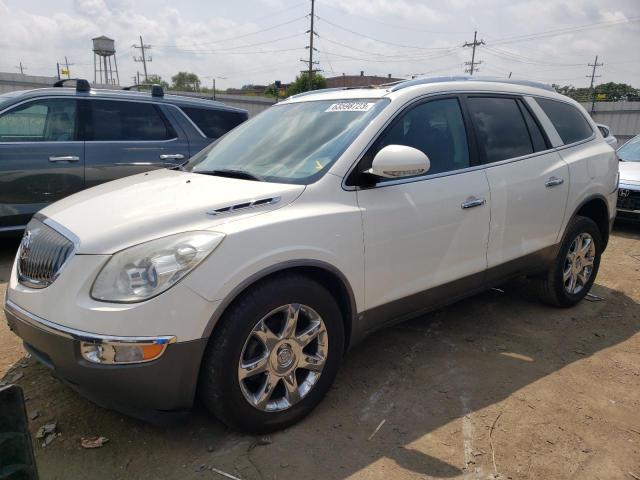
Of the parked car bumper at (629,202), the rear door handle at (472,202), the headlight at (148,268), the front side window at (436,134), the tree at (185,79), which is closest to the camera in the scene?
the headlight at (148,268)

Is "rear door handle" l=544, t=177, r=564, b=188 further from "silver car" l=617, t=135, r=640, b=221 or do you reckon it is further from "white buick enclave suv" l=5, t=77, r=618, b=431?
"silver car" l=617, t=135, r=640, b=221

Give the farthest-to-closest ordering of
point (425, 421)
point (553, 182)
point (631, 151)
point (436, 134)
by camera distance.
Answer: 1. point (631, 151)
2. point (553, 182)
3. point (436, 134)
4. point (425, 421)

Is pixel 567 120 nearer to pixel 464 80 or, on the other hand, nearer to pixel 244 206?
pixel 464 80

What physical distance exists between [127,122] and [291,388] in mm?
4581

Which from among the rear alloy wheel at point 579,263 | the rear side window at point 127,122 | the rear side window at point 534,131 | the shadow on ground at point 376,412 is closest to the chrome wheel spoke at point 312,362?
the shadow on ground at point 376,412

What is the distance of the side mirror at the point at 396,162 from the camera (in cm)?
272

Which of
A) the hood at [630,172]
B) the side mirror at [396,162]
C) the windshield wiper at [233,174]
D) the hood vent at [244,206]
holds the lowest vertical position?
the hood at [630,172]

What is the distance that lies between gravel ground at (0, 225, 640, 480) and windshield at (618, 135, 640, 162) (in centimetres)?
586

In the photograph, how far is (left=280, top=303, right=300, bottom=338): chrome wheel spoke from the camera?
2533 millimetres

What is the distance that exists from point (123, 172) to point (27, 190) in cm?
101

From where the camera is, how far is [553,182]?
3.93 metres

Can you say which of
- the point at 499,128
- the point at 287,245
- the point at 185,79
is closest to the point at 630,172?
the point at 499,128

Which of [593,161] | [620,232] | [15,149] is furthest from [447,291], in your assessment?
[620,232]

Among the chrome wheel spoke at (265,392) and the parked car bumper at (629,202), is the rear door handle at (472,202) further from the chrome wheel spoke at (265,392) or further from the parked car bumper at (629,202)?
the parked car bumper at (629,202)
